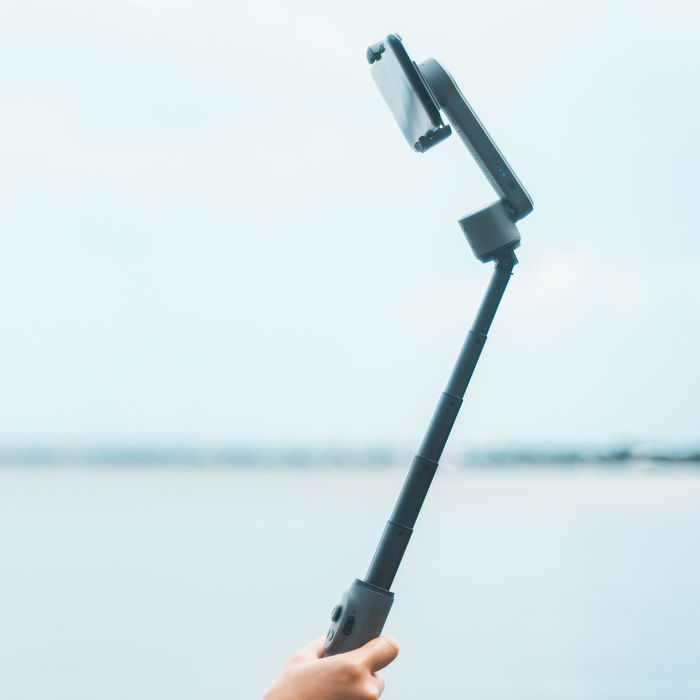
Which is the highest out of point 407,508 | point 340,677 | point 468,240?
point 468,240

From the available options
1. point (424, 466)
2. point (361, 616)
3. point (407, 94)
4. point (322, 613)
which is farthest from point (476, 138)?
Answer: point (322, 613)

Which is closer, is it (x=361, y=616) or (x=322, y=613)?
(x=361, y=616)

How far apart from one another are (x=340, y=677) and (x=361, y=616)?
0.14 feet

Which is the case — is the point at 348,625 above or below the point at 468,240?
below

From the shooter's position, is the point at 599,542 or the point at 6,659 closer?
the point at 6,659

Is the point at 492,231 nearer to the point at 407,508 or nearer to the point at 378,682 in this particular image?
the point at 407,508

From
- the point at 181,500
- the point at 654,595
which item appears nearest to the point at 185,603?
the point at 654,595

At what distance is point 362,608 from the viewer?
61 cm

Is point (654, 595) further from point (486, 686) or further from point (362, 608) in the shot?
point (362, 608)

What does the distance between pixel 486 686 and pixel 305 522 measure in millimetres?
4550

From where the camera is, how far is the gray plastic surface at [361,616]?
61cm

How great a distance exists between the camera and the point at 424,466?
2.06ft

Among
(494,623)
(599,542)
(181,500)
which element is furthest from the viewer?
(181,500)

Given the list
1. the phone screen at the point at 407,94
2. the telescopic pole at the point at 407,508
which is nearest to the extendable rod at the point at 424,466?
the telescopic pole at the point at 407,508
